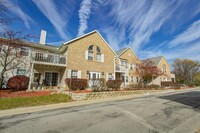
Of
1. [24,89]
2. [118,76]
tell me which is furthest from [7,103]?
[118,76]

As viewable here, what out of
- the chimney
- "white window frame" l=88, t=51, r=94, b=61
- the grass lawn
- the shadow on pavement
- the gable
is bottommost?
the shadow on pavement

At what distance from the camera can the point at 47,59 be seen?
16141mm

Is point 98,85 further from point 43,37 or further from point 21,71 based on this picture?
point 43,37

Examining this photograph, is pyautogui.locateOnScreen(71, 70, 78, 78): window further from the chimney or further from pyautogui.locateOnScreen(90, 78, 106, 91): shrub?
the chimney

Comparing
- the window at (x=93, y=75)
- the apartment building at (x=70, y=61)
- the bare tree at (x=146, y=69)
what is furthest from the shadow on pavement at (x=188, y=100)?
the bare tree at (x=146, y=69)

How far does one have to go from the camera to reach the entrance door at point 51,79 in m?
18.3

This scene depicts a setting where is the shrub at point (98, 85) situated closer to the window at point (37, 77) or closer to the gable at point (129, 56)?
the window at point (37, 77)

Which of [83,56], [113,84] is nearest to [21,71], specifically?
→ [83,56]

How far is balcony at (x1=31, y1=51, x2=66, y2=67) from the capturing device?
49.6 ft

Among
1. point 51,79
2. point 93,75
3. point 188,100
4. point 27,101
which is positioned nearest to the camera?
point 27,101

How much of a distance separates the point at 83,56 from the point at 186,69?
48.7 m

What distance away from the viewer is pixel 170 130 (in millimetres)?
4574

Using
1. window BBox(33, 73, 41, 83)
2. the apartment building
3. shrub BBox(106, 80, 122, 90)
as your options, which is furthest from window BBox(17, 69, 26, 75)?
shrub BBox(106, 80, 122, 90)

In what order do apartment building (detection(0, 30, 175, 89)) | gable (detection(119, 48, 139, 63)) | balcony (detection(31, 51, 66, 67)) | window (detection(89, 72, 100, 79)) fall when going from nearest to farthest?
balcony (detection(31, 51, 66, 67)) < apartment building (detection(0, 30, 175, 89)) < window (detection(89, 72, 100, 79)) < gable (detection(119, 48, 139, 63))
